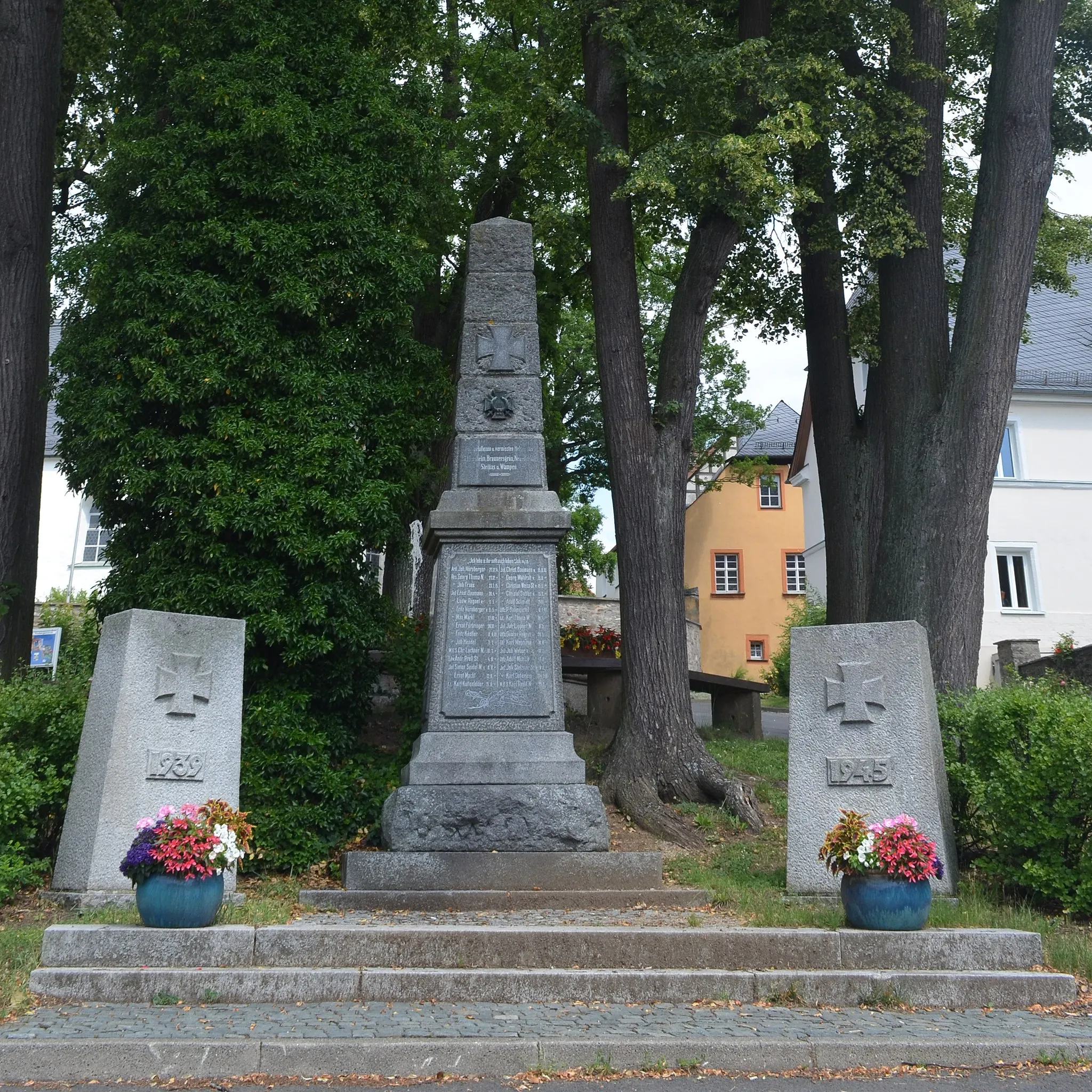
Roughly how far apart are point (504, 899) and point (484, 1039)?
8.47ft

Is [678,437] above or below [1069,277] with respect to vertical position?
below

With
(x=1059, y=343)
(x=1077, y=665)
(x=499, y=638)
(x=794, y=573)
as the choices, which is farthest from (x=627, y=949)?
(x=794, y=573)

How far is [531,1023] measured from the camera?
524cm

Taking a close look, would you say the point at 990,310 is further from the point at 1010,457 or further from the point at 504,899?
the point at 1010,457

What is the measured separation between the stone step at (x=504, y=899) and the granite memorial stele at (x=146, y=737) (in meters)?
0.95

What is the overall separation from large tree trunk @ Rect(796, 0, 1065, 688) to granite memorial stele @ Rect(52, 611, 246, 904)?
573 cm

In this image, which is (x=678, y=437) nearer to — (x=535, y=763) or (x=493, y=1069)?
(x=535, y=763)

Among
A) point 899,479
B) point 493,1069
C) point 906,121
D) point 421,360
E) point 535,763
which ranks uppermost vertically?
point 906,121

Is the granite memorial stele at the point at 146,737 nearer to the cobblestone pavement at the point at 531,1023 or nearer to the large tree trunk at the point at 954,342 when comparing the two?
the cobblestone pavement at the point at 531,1023

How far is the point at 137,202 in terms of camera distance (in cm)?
1095

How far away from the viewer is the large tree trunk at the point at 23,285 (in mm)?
11133

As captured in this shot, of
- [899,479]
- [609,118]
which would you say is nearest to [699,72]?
[609,118]

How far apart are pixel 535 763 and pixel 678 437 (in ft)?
13.7

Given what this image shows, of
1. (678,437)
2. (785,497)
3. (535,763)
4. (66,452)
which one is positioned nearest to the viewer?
(535,763)
